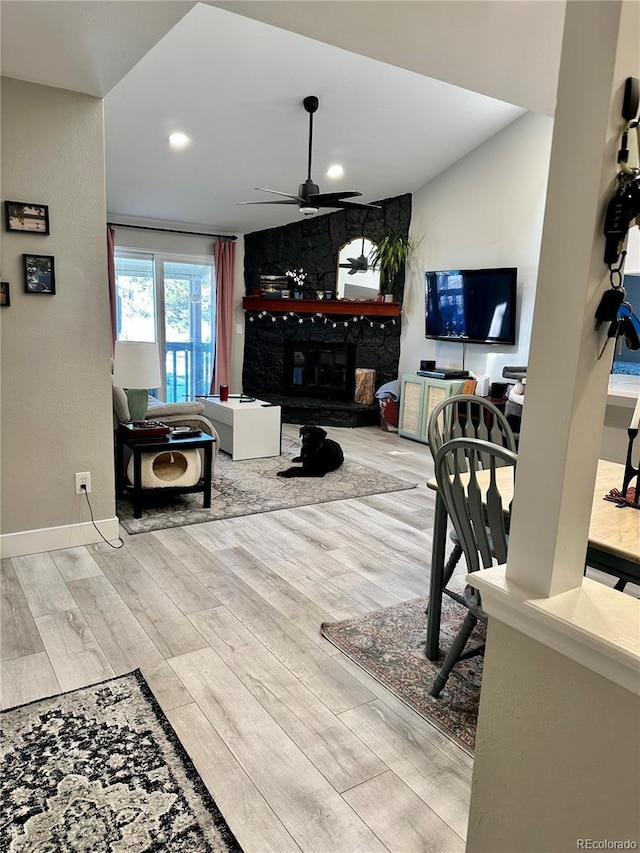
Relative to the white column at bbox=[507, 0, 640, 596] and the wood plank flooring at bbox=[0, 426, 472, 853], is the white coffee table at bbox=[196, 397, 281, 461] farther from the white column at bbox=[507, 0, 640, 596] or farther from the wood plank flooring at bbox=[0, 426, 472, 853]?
the white column at bbox=[507, 0, 640, 596]

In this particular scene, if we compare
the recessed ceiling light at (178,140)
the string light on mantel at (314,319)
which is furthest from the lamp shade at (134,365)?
the string light on mantel at (314,319)

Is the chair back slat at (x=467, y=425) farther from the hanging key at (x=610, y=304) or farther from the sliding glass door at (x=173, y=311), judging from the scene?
the sliding glass door at (x=173, y=311)

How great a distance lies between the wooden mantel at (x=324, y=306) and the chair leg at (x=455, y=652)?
5.64 meters

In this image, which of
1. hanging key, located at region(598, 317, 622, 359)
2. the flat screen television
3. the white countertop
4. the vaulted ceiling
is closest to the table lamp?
the vaulted ceiling

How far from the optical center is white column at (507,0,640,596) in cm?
87

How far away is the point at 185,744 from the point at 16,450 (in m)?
1.92

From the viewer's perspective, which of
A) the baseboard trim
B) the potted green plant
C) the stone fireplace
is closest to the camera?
the baseboard trim

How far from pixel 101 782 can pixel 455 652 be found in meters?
1.17

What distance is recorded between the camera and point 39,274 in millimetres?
2947

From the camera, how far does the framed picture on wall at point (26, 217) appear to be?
9.32 ft

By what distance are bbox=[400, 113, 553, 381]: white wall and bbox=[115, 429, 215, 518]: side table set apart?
9.86 ft

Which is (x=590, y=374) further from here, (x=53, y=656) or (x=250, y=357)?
(x=250, y=357)

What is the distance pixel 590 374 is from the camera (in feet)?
3.09

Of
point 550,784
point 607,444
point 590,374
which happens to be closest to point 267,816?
point 550,784
